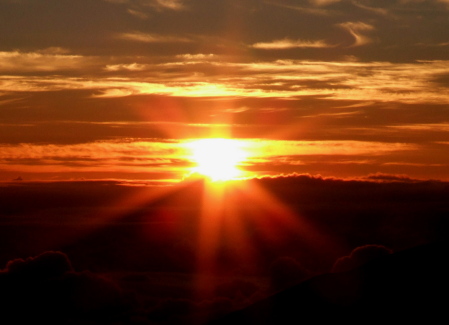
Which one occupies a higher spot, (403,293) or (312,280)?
(312,280)

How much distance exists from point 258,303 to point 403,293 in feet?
78.2

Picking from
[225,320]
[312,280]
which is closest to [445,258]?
[312,280]

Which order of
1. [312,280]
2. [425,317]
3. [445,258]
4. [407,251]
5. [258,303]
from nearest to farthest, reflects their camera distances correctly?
[425,317]
[445,258]
[407,251]
[312,280]
[258,303]

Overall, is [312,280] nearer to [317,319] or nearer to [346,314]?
[317,319]

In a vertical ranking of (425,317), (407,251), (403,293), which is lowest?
(425,317)

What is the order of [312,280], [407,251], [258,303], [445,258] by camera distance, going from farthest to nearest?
1. [258,303]
2. [312,280]
3. [407,251]
4. [445,258]

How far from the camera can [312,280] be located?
245 feet

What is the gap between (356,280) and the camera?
6775cm

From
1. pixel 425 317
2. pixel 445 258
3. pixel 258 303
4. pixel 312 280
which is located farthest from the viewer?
pixel 258 303

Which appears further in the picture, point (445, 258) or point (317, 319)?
point (317, 319)

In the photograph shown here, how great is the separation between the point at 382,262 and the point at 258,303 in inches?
748

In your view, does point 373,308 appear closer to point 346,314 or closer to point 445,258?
point 346,314

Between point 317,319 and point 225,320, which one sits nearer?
point 317,319

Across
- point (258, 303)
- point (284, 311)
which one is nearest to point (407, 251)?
point (284, 311)
